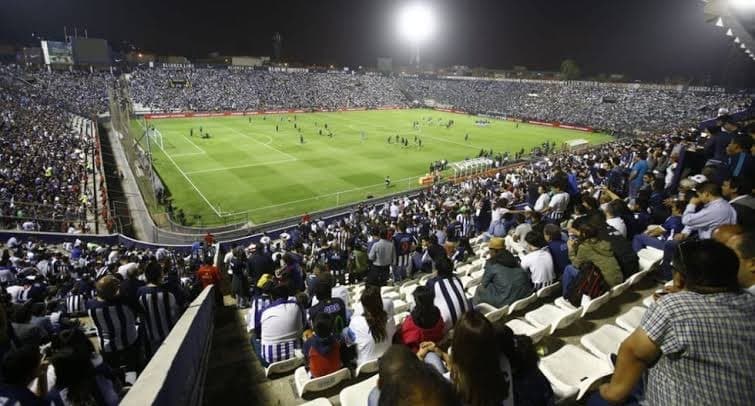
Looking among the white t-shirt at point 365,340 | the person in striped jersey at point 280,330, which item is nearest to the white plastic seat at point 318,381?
the white t-shirt at point 365,340

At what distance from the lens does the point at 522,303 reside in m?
5.98

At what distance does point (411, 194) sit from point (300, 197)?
27.8ft

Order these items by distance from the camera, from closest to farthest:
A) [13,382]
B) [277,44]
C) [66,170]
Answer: [13,382], [66,170], [277,44]

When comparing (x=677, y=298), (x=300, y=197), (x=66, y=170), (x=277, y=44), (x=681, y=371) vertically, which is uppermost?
(x=277, y=44)

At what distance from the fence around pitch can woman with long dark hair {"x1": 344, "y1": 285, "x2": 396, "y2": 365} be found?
6.06 ft

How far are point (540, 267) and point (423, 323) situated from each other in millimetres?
3028

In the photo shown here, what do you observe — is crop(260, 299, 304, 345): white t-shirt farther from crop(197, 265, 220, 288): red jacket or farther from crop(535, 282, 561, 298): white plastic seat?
crop(197, 265, 220, 288): red jacket

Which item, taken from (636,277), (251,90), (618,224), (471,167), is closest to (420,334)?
(636,277)

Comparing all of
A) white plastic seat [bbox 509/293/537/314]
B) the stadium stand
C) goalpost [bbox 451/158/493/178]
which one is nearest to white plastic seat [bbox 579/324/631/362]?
the stadium stand

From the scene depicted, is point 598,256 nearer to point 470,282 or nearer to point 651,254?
point 651,254

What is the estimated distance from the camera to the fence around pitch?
128 inches

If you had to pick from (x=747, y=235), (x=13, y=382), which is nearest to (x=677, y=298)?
(x=747, y=235)

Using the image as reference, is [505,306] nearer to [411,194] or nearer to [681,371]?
[681,371]

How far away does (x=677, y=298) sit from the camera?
8.48 ft
